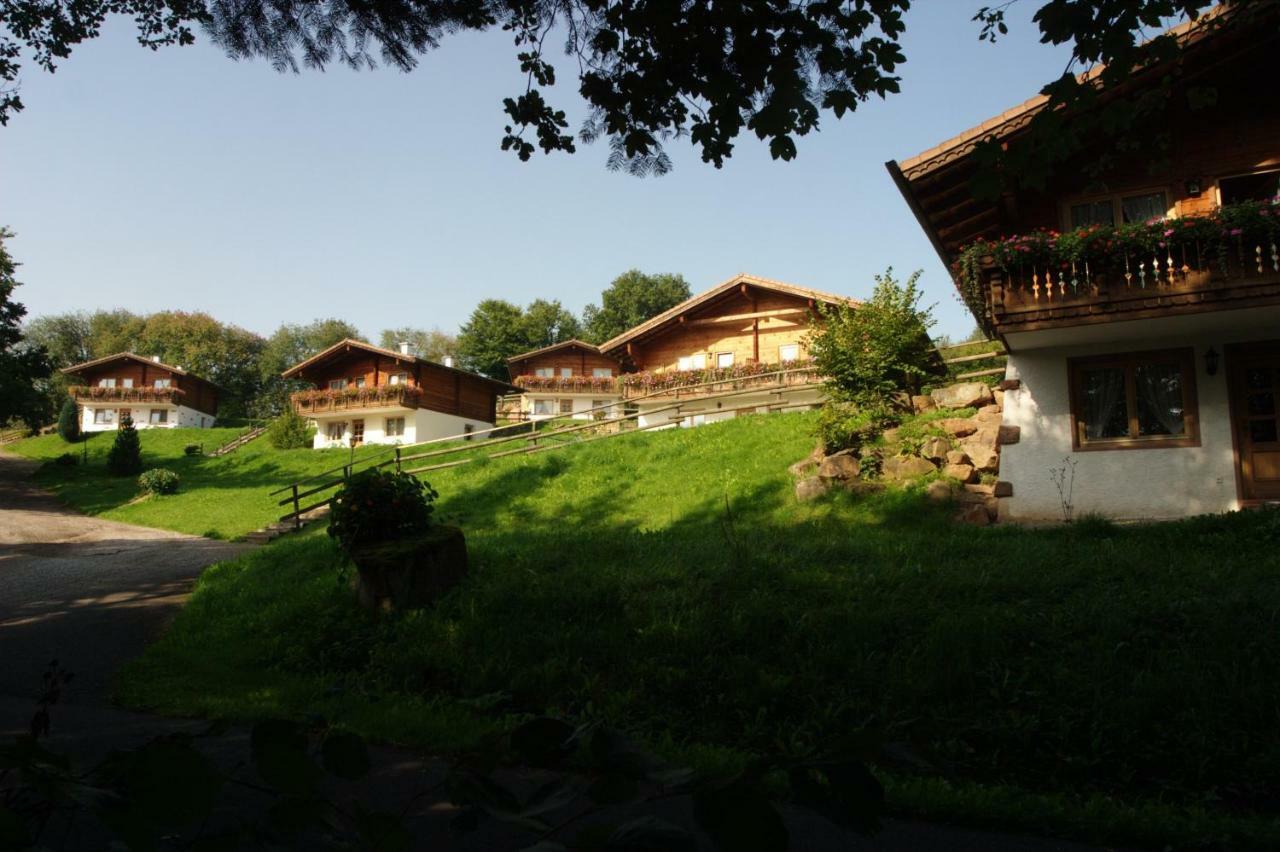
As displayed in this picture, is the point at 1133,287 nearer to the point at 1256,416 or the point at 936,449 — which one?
the point at 1256,416

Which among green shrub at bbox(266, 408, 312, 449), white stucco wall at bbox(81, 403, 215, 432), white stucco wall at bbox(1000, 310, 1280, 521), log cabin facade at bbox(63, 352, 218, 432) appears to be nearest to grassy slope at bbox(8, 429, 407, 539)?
green shrub at bbox(266, 408, 312, 449)

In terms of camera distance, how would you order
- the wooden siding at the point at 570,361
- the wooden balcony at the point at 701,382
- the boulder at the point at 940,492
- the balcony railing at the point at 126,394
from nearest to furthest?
1. the boulder at the point at 940,492
2. the wooden balcony at the point at 701,382
3. the wooden siding at the point at 570,361
4. the balcony railing at the point at 126,394

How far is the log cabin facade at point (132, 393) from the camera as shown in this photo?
58.1 metres

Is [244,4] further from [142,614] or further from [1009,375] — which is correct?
[1009,375]

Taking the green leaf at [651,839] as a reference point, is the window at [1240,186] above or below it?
above

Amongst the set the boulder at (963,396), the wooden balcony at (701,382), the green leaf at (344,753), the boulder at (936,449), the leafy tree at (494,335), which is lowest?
the boulder at (936,449)

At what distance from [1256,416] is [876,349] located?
743cm

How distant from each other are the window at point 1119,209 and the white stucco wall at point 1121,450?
7.51ft

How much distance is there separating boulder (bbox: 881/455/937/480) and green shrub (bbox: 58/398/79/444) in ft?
191

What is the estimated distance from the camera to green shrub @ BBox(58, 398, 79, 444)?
5353cm

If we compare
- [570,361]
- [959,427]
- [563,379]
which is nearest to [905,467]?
[959,427]

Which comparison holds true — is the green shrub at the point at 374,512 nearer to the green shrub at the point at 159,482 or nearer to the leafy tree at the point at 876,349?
the leafy tree at the point at 876,349

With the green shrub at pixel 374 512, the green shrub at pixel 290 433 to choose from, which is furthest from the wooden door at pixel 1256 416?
the green shrub at pixel 290 433

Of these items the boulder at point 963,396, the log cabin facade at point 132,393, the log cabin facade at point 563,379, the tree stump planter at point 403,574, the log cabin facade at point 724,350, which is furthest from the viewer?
the log cabin facade at point 132,393
